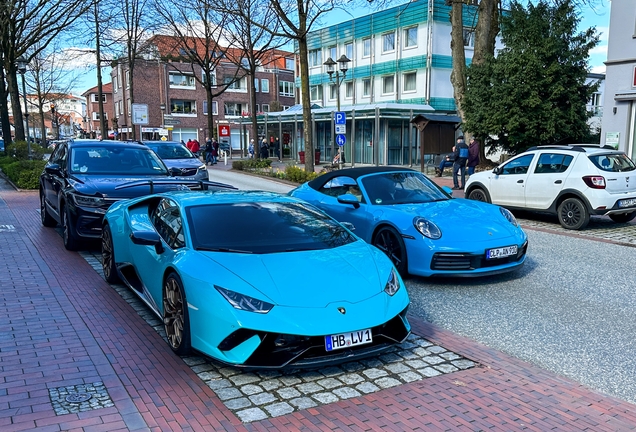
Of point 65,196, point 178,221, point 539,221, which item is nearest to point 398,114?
point 539,221

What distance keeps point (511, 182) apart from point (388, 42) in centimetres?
3117

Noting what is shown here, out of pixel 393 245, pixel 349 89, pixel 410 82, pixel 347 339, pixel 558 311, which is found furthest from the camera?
pixel 349 89

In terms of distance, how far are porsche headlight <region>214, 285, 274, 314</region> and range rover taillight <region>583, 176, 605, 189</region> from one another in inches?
359

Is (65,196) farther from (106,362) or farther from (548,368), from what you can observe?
(548,368)

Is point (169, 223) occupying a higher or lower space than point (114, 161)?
lower

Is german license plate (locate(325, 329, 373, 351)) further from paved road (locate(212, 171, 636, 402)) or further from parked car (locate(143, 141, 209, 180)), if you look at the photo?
parked car (locate(143, 141, 209, 180))

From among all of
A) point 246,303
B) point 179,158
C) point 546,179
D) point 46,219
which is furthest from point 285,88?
point 246,303

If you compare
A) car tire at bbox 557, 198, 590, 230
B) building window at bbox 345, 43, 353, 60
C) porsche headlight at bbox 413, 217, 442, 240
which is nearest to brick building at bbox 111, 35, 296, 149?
building window at bbox 345, 43, 353, 60

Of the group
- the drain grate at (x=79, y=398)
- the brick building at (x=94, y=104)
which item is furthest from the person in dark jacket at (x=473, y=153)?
the brick building at (x=94, y=104)

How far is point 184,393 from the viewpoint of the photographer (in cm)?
386

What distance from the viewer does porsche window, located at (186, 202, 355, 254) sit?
4.75 meters

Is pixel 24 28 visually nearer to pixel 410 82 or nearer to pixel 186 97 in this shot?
pixel 410 82

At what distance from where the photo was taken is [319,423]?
3453 mm

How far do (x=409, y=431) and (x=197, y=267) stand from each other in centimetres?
201
